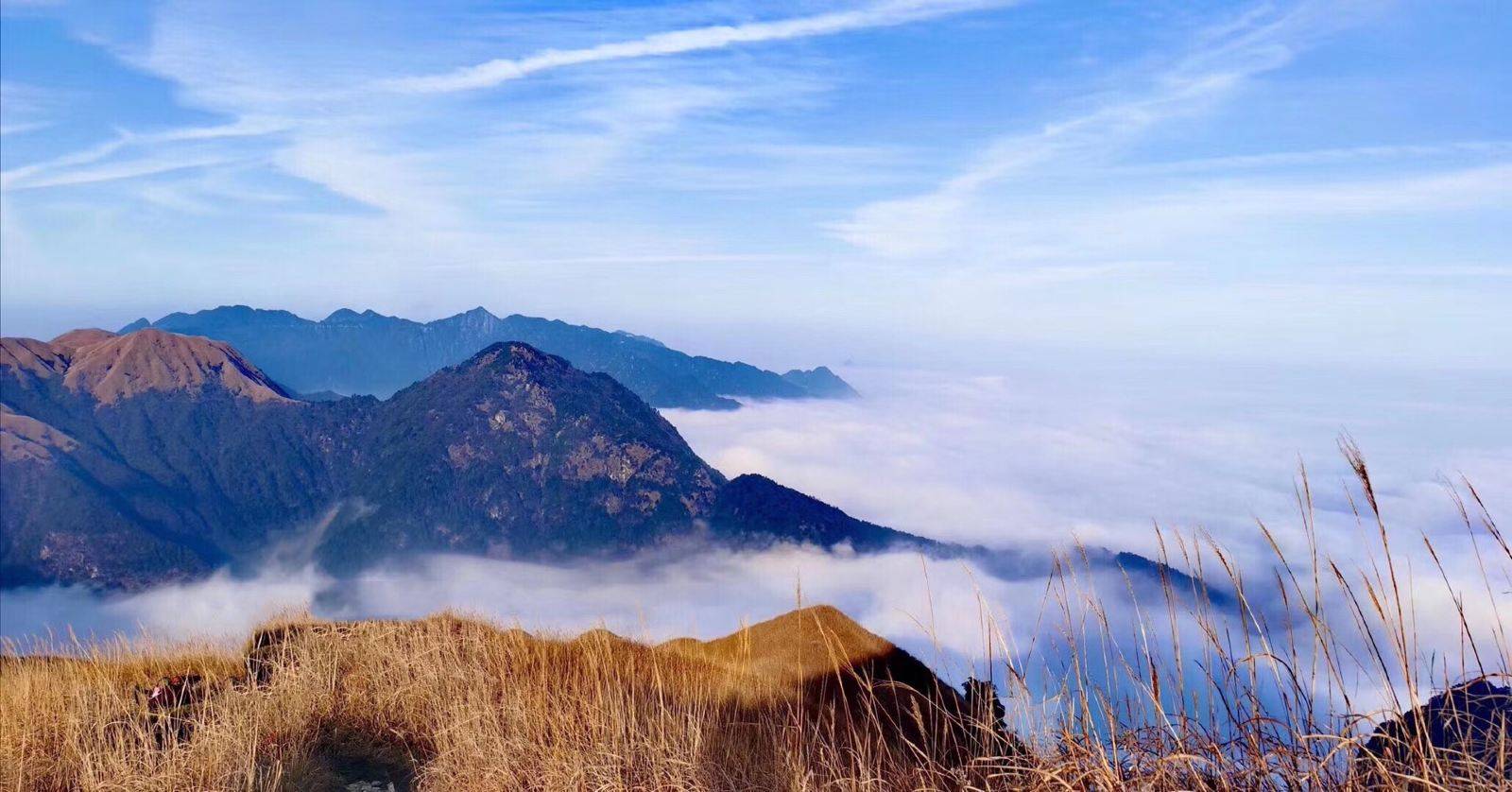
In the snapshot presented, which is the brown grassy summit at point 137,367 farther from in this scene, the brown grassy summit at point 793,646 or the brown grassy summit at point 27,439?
the brown grassy summit at point 793,646

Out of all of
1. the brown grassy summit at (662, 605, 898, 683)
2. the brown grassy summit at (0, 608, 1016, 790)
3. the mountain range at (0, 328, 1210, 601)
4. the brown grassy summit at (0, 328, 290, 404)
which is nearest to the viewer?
the brown grassy summit at (0, 608, 1016, 790)

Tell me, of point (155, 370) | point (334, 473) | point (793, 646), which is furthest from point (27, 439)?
point (793, 646)

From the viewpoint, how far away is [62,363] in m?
135

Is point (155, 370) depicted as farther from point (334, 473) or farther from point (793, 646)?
point (793, 646)

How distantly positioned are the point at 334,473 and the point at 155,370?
132 ft

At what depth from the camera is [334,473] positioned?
4727 inches

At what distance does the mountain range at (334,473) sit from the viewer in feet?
334

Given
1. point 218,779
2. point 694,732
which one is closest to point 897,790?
point 694,732

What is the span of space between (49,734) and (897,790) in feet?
25.3

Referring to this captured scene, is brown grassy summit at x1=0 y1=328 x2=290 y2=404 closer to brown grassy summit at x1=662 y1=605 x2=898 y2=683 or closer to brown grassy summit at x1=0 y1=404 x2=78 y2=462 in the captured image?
brown grassy summit at x1=0 y1=404 x2=78 y2=462

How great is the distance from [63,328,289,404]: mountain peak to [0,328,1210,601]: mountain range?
0.97 feet

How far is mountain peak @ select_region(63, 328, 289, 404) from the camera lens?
134m

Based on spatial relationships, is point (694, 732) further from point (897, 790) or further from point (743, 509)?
point (743, 509)

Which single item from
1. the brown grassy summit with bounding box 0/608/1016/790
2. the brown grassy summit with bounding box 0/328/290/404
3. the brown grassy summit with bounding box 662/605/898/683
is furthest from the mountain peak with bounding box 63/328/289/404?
the brown grassy summit with bounding box 662/605/898/683
